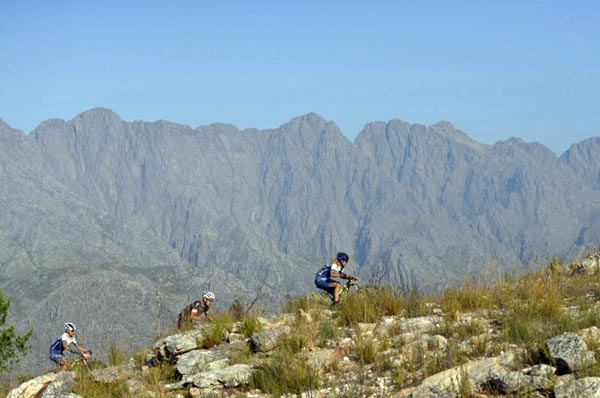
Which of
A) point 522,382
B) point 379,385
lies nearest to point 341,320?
point 379,385

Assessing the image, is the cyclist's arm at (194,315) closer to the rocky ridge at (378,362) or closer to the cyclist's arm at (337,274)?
the rocky ridge at (378,362)

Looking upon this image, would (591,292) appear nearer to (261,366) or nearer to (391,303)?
(391,303)

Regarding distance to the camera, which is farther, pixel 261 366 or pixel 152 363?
pixel 152 363

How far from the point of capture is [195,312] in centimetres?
1612

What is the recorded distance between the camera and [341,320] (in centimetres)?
1139

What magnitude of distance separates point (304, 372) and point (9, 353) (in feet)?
136

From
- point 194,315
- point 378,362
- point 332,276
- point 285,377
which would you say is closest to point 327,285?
point 332,276

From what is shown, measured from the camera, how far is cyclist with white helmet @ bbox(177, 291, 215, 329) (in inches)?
588

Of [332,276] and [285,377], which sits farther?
[332,276]

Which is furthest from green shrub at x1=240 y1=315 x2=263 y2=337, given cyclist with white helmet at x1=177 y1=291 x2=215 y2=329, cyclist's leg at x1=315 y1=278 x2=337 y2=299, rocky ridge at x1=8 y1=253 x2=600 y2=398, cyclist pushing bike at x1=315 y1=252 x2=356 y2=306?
cyclist's leg at x1=315 y1=278 x2=337 y2=299

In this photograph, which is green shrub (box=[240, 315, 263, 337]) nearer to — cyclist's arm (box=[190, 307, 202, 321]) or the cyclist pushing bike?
cyclist's arm (box=[190, 307, 202, 321])

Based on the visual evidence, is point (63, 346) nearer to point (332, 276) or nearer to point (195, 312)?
point (195, 312)

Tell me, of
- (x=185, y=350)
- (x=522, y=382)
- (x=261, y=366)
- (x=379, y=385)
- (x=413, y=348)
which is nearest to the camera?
(x=522, y=382)

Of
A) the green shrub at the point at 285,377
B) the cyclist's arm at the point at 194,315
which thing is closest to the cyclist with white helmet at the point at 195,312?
the cyclist's arm at the point at 194,315
